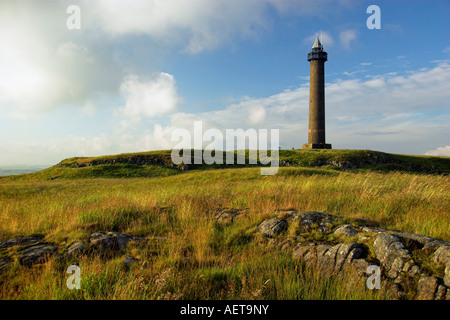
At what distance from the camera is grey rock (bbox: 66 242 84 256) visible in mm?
5035

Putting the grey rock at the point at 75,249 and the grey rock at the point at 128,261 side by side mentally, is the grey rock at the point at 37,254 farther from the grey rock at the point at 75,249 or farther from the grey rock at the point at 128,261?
the grey rock at the point at 128,261

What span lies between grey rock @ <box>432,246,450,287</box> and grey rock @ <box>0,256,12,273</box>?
7424mm

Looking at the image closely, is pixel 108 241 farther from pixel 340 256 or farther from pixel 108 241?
pixel 340 256

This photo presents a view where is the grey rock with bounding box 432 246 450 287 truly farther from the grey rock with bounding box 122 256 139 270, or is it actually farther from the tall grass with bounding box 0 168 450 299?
the grey rock with bounding box 122 256 139 270

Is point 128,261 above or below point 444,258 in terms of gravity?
below

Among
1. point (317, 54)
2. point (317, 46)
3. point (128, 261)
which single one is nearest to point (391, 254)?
point (128, 261)

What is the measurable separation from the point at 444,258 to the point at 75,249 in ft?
22.4

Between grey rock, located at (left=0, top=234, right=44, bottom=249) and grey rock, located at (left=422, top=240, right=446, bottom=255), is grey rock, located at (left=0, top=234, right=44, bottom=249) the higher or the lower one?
the lower one

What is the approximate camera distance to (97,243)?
17.9 feet

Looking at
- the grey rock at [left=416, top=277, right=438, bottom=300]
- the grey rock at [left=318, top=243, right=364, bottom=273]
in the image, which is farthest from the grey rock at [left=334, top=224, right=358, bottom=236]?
the grey rock at [left=416, top=277, right=438, bottom=300]

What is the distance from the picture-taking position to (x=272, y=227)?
609cm

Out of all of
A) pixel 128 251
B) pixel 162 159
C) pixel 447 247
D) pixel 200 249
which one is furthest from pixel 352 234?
pixel 162 159

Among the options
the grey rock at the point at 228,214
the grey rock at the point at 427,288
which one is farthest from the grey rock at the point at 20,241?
the grey rock at the point at 427,288
